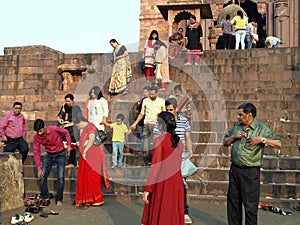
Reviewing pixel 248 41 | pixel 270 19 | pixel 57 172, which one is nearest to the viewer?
pixel 57 172

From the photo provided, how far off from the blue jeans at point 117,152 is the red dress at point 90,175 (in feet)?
3.95

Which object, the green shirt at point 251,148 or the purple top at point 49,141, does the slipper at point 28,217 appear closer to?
the purple top at point 49,141

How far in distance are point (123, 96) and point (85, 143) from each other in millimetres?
4767

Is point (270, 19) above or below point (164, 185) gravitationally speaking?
above

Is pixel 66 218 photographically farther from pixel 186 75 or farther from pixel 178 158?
pixel 186 75

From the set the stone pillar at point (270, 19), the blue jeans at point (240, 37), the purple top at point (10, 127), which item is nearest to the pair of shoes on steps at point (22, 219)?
the purple top at point (10, 127)

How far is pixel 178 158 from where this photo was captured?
4.89 meters

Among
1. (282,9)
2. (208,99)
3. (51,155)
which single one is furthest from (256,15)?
(51,155)

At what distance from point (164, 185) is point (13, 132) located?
13.6 feet

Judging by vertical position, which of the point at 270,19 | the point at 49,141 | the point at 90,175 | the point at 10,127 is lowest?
the point at 90,175

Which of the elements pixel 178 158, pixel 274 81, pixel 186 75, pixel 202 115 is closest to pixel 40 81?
pixel 186 75

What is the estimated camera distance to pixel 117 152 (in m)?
8.67

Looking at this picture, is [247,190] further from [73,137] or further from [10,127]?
[10,127]

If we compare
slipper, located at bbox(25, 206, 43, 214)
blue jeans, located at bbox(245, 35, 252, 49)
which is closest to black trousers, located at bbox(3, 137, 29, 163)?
slipper, located at bbox(25, 206, 43, 214)
